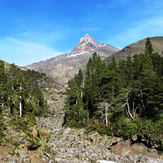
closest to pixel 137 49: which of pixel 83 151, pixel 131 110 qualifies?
pixel 131 110

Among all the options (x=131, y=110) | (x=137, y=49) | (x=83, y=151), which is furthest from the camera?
(x=137, y=49)

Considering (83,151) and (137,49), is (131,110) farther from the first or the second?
(137,49)

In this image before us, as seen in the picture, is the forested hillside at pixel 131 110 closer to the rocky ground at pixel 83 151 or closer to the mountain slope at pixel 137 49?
the rocky ground at pixel 83 151

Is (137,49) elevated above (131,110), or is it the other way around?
(137,49)

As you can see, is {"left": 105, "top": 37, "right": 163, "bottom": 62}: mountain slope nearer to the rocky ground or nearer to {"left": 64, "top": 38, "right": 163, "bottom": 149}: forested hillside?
{"left": 64, "top": 38, "right": 163, "bottom": 149}: forested hillside

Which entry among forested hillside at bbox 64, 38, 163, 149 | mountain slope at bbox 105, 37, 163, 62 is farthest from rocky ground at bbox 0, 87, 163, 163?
mountain slope at bbox 105, 37, 163, 62

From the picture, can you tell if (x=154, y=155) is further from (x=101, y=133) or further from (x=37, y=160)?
(x=37, y=160)

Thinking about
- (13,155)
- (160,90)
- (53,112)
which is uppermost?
(160,90)

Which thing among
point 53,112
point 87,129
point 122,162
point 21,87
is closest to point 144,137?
point 122,162

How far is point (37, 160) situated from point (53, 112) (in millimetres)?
46567

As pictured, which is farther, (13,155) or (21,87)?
(21,87)

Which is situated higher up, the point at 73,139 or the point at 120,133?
the point at 120,133

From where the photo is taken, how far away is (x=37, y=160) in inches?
537

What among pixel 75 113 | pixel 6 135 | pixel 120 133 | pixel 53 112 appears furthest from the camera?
pixel 53 112
